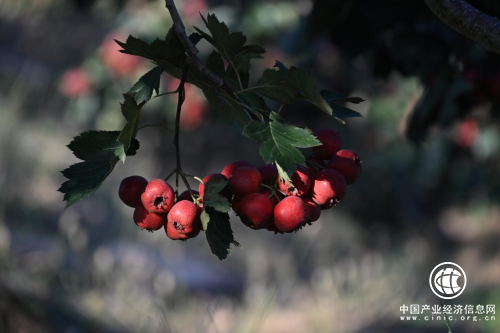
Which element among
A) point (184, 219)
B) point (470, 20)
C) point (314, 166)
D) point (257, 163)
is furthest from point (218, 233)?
point (257, 163)

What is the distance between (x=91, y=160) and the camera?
594 mm

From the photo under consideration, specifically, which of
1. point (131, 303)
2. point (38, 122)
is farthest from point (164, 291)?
point (38, 122)

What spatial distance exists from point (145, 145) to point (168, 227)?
4.36 meters

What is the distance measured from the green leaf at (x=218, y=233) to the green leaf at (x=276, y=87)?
150 mm

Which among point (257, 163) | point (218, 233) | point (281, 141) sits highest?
point (257, 163)

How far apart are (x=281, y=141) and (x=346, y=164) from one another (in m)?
0.12

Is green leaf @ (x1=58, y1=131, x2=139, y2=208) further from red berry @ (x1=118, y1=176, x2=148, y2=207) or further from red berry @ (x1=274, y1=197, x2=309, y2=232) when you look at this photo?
red berry @ (x1=274, y1=197, x2=309, y2=232)

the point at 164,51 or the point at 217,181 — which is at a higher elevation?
the point at 164,51

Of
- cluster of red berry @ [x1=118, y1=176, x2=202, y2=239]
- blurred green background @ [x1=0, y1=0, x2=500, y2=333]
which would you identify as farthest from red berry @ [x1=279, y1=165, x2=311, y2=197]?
blurred green background @ [x1=0, y1=0, x2=500, y2=333]

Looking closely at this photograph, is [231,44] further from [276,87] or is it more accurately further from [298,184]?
[298,184]

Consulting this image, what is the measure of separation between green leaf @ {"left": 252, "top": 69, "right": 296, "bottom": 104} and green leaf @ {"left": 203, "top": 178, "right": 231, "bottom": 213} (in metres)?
0.12

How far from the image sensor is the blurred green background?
126 centimetres

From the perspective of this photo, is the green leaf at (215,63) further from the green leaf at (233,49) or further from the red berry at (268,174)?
the red berry at (268,174)

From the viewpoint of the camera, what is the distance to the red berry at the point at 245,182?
0.58 m
